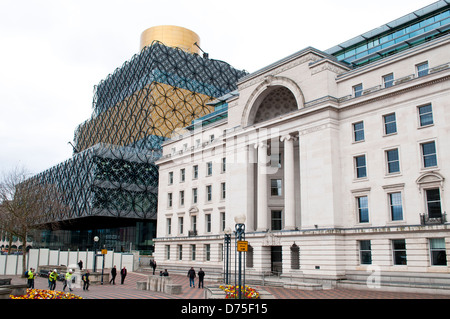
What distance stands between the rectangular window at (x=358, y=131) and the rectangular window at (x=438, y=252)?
11251 mm

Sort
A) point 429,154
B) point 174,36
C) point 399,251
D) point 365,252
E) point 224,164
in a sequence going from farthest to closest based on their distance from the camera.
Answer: point 174,36
point 224,164
point 365,252
point 399,251
point 429,154

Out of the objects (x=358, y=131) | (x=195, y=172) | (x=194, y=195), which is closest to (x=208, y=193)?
(x=194, y=195)

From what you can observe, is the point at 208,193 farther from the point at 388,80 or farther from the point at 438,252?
the point at 438,252

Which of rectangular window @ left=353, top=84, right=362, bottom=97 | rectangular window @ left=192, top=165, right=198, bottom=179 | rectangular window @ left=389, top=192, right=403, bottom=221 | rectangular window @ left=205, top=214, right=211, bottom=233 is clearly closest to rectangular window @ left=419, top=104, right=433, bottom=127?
rectangular window @ left=389, top=192, right=403, bottom=221

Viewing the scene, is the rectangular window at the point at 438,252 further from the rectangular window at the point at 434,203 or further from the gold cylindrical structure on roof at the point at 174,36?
the gold cylindrical structure on roof at the point at 174,36

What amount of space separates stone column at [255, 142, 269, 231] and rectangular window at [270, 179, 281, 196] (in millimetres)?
2568

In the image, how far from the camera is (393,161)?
36062 millimetres

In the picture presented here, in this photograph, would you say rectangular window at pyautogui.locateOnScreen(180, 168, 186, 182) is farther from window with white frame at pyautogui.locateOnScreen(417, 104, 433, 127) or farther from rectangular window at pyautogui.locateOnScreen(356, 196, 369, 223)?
window with white frame at pyautogui.locateOnScreen(417, 104, 433, 127)

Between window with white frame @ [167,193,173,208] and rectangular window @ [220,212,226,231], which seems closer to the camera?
rectangular window @ [220,212,226,231]

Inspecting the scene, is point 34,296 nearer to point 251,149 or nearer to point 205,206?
point 251,149

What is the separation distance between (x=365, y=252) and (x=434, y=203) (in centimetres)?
727

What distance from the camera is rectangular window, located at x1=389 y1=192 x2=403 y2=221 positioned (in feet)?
115

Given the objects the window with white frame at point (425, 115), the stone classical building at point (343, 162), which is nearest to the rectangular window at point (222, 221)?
the stone classical building at point (343, 162)
